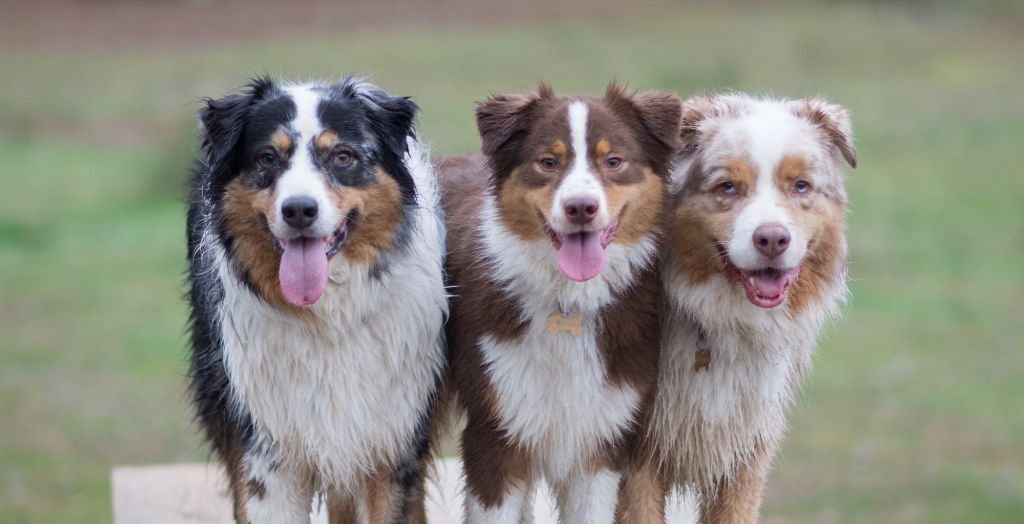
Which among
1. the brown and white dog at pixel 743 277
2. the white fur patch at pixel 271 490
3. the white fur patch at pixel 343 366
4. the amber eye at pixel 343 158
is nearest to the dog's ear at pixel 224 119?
the amber eye at pixel 343 158

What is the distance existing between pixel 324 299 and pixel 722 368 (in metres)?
1.62

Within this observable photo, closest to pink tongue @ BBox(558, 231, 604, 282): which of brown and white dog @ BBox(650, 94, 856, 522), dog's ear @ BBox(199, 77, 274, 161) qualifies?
brown and white dog @ BBox(650, 94, 856, 522)

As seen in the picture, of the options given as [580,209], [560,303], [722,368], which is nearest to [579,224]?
[580,209]

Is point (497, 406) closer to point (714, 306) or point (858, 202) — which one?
point (714, 306)

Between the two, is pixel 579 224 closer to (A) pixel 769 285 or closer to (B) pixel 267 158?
(A) pixel 769 285

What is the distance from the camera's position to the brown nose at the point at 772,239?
17.3 feet

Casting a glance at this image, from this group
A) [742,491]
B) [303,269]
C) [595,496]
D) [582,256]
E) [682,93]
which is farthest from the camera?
[682,93]

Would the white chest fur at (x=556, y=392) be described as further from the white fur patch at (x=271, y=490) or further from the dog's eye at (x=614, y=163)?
the white fur patch at (x=271, y=490)

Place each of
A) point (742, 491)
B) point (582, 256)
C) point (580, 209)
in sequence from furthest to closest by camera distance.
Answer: point (742, 491)
point (582, 256)
point (580, 209)

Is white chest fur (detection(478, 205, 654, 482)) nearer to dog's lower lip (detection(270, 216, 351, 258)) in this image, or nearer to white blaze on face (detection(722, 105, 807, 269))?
white blaze on face (detection(722, 105, 807, 269))

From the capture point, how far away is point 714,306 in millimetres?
5684

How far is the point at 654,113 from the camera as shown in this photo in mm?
5523

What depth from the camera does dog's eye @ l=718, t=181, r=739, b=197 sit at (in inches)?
217

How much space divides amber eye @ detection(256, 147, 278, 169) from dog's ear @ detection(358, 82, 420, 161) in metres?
0.42
